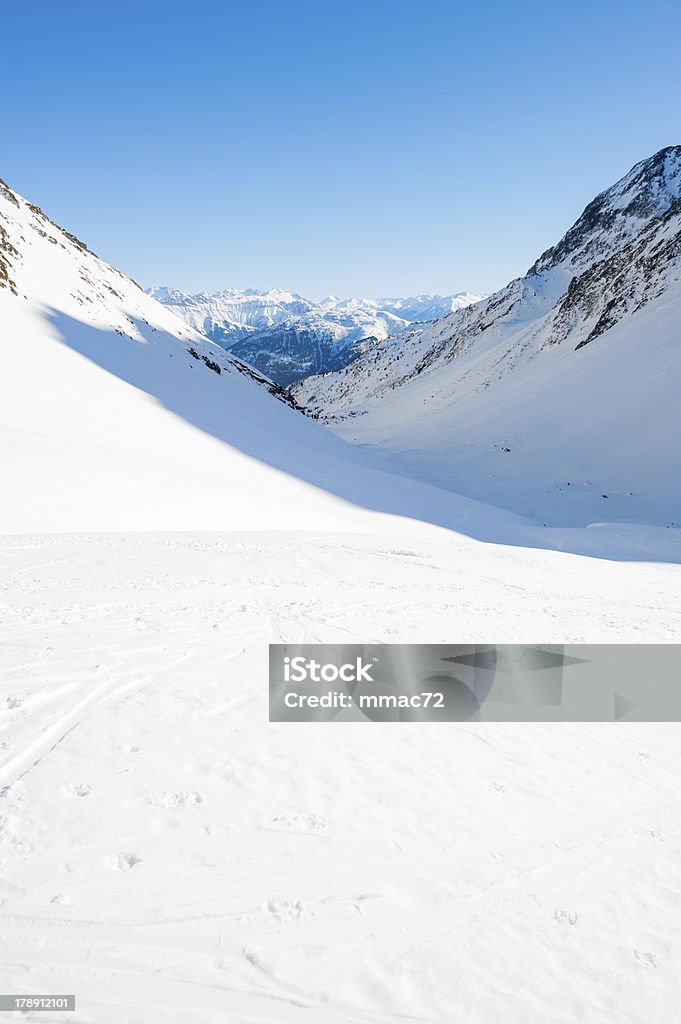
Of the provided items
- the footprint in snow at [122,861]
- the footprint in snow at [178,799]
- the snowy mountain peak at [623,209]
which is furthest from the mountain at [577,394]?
the footprint in snow at [122,861]

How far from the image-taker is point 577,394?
34.5m

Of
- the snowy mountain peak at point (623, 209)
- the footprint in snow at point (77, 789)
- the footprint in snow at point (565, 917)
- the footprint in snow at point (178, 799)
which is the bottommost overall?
the footprint in snow at point (565, 917)

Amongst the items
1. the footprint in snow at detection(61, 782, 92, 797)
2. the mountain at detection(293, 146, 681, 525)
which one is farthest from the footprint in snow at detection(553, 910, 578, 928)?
the mountain at detection(293, 146, 681, 525)

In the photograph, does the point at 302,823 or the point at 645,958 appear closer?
the point at 645,958

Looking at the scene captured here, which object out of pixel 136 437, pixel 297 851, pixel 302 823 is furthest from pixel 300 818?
pixel 136 437

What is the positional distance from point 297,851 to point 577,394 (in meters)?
36.1

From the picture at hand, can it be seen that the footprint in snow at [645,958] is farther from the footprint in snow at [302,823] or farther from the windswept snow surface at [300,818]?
the footprint in snow at [302,823]

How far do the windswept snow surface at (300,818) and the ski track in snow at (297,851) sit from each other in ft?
0.05

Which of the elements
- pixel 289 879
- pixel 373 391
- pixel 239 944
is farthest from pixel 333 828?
pixel 373 391

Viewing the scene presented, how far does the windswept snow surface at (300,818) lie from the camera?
281 centimetres

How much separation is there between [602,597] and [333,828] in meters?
8.19

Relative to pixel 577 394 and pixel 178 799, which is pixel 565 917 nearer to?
pixel 178 799

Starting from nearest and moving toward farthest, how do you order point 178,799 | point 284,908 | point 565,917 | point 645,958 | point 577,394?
point 645,958
point 284,908
point 565,917
point 178,799
point 577,394

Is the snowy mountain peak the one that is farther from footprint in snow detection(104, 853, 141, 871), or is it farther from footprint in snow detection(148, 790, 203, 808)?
footprint in snow detection(104, 853, 141, 871)
